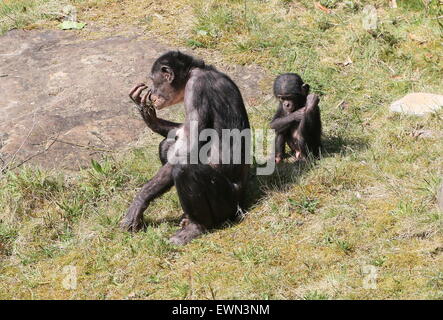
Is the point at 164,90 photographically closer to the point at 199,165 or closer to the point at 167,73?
the point at 167,73

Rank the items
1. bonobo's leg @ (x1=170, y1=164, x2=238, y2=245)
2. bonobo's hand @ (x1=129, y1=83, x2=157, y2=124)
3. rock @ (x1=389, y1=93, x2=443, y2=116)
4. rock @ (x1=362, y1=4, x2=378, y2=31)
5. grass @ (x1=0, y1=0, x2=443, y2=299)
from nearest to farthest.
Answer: grass @ (x1=0, y1=0, x2=443, y2=299), bonobo's leg @ (x1=170, y1=164, x2=238, y2=245), bonobo's hand @ (x1=129, y1=83, x2=157, y2=124), rock @ (x1=389, y1=93, x2=443, y2=116), rock @ (x1=362, y1=4, x2=378, y2=31)

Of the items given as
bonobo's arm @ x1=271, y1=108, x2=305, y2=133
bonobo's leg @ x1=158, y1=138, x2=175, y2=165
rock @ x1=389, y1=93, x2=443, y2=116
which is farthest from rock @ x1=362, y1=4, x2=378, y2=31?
bonobo's leg @ x1=158, y1=138, x2=175, y2=165

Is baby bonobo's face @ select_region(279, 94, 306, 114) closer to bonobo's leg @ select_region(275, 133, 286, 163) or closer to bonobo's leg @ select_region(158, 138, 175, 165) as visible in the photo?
bonobo's leg @ select_region(275, 133, 286, 163)

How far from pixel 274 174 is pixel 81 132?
8.11 feet

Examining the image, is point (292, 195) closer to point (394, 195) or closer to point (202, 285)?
point (394, 195)

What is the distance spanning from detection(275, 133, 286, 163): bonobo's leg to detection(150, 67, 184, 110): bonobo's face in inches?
48.8

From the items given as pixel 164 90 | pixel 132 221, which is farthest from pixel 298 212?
pixel 164 90

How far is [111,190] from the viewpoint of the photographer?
291 inches

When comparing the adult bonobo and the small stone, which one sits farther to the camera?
the small stone

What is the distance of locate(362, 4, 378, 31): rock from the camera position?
32.7ft

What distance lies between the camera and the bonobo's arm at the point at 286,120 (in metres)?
7.53

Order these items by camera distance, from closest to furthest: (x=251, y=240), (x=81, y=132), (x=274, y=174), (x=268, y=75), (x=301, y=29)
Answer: (x=251, y=240) < (x=274, y=174) < (x=81, y=132) < (x=268, y=75) < (x=301, y=29)

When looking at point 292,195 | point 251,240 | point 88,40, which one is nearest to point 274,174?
point 292,195

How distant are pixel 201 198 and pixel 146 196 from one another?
0.59m
